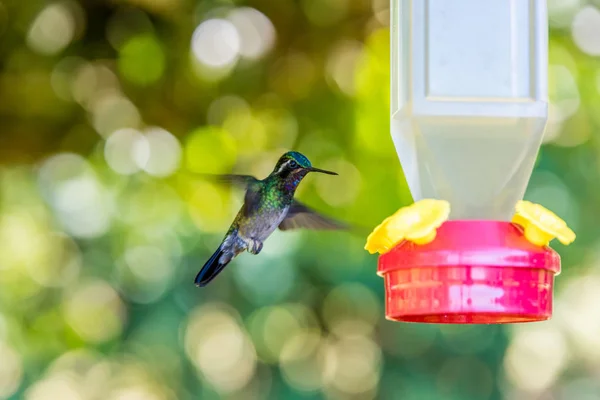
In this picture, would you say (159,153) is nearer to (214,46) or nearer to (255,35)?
(214,46)

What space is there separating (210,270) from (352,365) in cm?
205

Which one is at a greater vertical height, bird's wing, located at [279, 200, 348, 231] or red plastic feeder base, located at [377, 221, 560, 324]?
red plastic feeder base, located at [377, 221, 560, 324]

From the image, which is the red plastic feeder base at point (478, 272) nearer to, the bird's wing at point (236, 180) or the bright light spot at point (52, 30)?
the bird's wing at point (236, 180)

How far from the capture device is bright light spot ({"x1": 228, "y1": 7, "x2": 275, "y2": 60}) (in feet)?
15.4

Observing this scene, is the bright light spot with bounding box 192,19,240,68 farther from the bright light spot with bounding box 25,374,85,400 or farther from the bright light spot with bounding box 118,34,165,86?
the bright light spot with bounding box 25,374,85,400

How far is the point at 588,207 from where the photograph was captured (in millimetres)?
4566

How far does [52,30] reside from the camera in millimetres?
4426

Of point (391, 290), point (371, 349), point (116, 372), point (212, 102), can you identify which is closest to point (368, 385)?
point (371, 349)

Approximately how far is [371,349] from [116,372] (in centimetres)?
128

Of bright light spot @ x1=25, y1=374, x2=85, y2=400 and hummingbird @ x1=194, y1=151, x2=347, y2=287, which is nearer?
hummingbird @ x1=194, y1=151, x2=347, y2=287

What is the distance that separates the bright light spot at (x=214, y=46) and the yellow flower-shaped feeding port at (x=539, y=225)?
293cm

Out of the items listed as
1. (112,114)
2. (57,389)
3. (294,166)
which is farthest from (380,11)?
(57,389)

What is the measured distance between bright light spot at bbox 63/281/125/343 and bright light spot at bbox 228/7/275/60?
1.35 m

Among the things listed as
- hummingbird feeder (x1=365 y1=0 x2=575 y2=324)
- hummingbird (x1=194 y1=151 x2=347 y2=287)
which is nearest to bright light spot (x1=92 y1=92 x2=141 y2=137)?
hummingbird (x1=194 y1=151 x2=347 y2=287)
